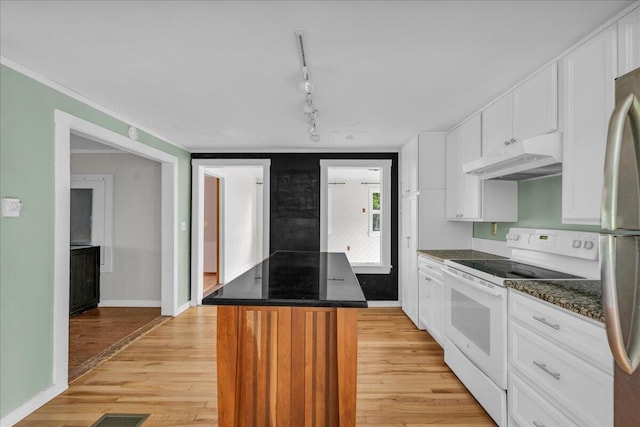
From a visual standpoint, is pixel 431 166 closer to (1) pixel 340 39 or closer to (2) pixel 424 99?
(2) pixel 424 99

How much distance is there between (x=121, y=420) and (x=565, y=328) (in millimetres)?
2620

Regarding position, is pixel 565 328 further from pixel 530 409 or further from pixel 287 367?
pixel 287 367

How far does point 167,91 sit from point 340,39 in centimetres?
156

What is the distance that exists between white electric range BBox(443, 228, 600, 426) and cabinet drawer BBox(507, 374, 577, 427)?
73mm

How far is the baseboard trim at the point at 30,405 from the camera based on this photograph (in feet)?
6.77

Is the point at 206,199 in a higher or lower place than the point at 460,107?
lower

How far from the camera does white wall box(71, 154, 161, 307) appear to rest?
15.2 ft

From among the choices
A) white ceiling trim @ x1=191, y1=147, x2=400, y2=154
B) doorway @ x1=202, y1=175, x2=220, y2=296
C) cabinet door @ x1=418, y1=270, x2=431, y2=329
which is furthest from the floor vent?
doorway @ x1=202, y1=175, x2=220, y2=296

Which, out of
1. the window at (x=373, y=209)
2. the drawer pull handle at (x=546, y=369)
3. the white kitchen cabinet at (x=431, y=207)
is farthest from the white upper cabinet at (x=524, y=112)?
the window at (x=373, y=209)

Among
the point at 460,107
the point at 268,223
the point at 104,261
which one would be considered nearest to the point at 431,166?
the point at 460,107

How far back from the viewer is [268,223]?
4.81 m

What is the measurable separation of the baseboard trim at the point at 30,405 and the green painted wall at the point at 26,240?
0.03 meters

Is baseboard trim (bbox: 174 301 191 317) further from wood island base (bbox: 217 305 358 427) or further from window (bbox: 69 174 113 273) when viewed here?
wood island base (bbox: 217 305 358 427)

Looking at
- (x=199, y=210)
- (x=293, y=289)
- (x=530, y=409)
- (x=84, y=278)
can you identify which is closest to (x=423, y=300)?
(x=530, y=409)
